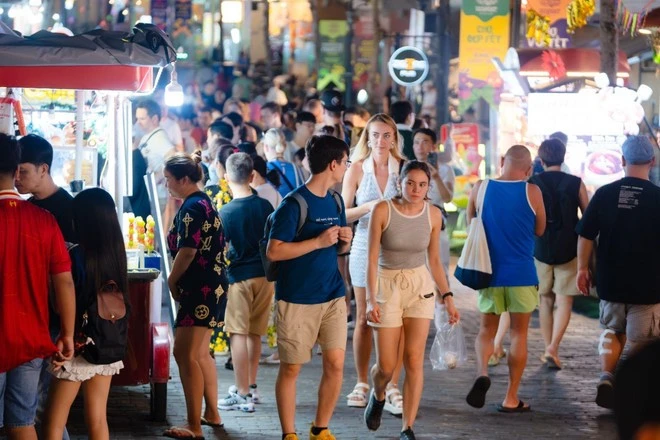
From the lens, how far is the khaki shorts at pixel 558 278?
38.2ft

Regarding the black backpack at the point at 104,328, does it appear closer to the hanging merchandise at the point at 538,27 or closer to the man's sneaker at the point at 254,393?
the man's sneaker at the point at 254,393

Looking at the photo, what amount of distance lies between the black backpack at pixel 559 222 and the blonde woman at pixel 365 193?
7.42 feet

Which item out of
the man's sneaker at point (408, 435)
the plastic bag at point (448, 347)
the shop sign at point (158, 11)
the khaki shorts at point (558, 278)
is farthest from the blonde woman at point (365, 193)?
the shop sign at point (158, 11)

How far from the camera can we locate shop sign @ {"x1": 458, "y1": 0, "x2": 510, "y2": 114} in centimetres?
2441

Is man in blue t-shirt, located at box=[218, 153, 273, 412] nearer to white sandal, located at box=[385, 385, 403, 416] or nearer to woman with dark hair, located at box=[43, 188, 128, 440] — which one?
white sandal, located at box=[385, 385, 403, 416]

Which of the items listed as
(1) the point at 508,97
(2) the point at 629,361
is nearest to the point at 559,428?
(2) the point at 629,361

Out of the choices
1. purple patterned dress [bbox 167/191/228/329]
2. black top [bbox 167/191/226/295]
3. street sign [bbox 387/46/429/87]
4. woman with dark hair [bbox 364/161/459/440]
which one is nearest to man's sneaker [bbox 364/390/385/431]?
woman with dark hair [bbox 364/161/459/440]

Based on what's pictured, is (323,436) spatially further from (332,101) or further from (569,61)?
(569,61)

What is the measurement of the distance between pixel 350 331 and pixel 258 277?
406 centimetres

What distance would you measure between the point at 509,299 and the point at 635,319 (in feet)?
3.19

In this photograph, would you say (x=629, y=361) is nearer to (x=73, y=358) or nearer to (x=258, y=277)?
(x=73, y=358)

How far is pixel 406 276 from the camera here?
8.55m

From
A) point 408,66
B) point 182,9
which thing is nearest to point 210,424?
point 408,66

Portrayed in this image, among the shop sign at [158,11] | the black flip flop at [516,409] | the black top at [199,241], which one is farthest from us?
the shop sign at [158,11]
